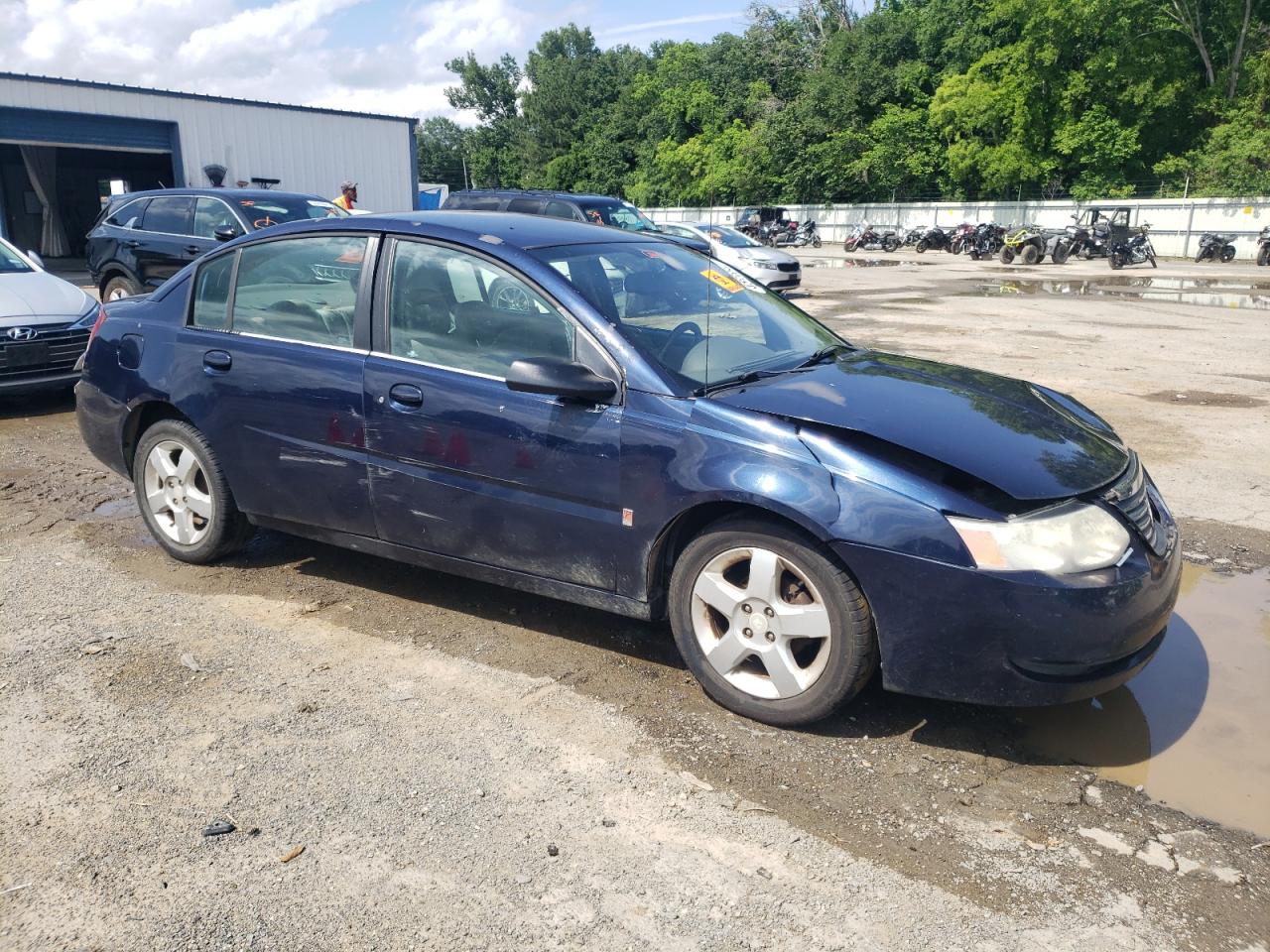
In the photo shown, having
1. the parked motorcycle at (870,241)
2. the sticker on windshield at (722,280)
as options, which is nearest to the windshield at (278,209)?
the sticker on windshield at (722,280)

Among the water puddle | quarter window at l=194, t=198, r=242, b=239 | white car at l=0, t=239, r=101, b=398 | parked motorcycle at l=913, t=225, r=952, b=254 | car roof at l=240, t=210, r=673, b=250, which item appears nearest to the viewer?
car roof at l=240, t=210, r=673, b=250

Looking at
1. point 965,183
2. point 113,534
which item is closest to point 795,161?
point 965,183

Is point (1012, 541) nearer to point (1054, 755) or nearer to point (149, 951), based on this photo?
point (1054, 755)

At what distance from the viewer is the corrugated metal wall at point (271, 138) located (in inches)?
1031

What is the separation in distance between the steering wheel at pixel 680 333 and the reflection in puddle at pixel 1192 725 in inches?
72.5

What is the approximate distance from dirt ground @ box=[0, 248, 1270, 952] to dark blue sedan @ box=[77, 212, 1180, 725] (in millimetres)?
310

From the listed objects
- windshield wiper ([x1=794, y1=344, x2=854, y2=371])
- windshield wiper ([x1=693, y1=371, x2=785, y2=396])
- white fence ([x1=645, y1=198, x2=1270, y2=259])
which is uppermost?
white fence ([x1=645, y1=198, x2=1270, y2=259])

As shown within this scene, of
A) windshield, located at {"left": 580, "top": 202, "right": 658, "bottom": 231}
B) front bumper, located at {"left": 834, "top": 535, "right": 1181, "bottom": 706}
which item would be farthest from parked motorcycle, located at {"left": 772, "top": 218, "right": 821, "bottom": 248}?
front bumper, located at {"left": 834, "top": 535, "right": 1181, "bottom": 706}

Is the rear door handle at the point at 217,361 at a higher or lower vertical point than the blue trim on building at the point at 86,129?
lower

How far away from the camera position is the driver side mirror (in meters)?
3.63

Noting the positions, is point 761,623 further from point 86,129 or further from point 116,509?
point 86,129

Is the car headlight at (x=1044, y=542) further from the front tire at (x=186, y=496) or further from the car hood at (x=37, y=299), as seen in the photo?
the car hood at (x=37, y=299)

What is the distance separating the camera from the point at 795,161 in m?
59.1

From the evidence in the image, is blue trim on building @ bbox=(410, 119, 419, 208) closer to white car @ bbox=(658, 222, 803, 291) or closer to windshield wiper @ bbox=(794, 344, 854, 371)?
white car @ bbox=(658, 222, 803, 291)
